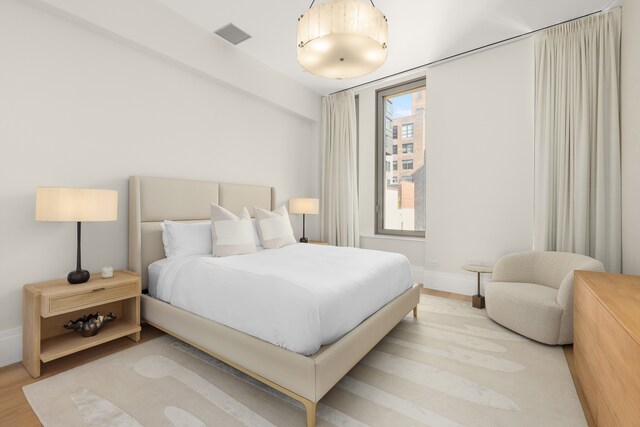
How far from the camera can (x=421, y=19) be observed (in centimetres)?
300

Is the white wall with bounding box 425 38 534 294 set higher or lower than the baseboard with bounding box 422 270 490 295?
higher

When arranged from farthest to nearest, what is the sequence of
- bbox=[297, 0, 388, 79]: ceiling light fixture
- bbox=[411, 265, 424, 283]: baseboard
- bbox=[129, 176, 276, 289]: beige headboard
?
bbox=[411, 265, 424, 283]: baseboard → bbox=[129, 176, 276, 289]: beige headboard → bbox=[297, 0, 388, 79]: ceiling light fixture

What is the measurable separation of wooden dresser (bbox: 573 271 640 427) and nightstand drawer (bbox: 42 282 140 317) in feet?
9.60

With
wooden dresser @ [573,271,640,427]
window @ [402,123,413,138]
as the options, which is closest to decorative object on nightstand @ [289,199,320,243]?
window @ [402,123,413,138]

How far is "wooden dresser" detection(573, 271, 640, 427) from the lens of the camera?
101 centimetres

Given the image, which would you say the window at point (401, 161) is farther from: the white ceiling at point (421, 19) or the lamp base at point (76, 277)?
the lamp base at point (76, 277)

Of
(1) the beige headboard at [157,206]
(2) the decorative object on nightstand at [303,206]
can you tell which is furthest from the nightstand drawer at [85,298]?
(2) the decorative object on nightstand at [303,206]

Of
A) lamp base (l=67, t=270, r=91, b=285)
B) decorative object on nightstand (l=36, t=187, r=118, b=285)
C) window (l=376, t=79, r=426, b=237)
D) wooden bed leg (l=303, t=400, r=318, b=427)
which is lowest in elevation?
wooden bed leg (l=303, t=400, r=318, b=427)

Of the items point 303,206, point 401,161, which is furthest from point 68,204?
point 401,161

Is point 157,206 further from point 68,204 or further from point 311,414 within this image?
point 311,414

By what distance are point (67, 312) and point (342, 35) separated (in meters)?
2.69

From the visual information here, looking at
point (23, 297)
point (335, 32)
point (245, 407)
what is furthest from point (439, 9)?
point (23, 297)

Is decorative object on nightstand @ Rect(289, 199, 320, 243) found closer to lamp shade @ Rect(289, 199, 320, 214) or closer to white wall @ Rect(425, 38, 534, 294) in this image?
lamp shade @ Rect(289, 199, 320, 214)

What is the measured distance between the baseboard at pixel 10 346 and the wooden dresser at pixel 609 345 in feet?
11.4
